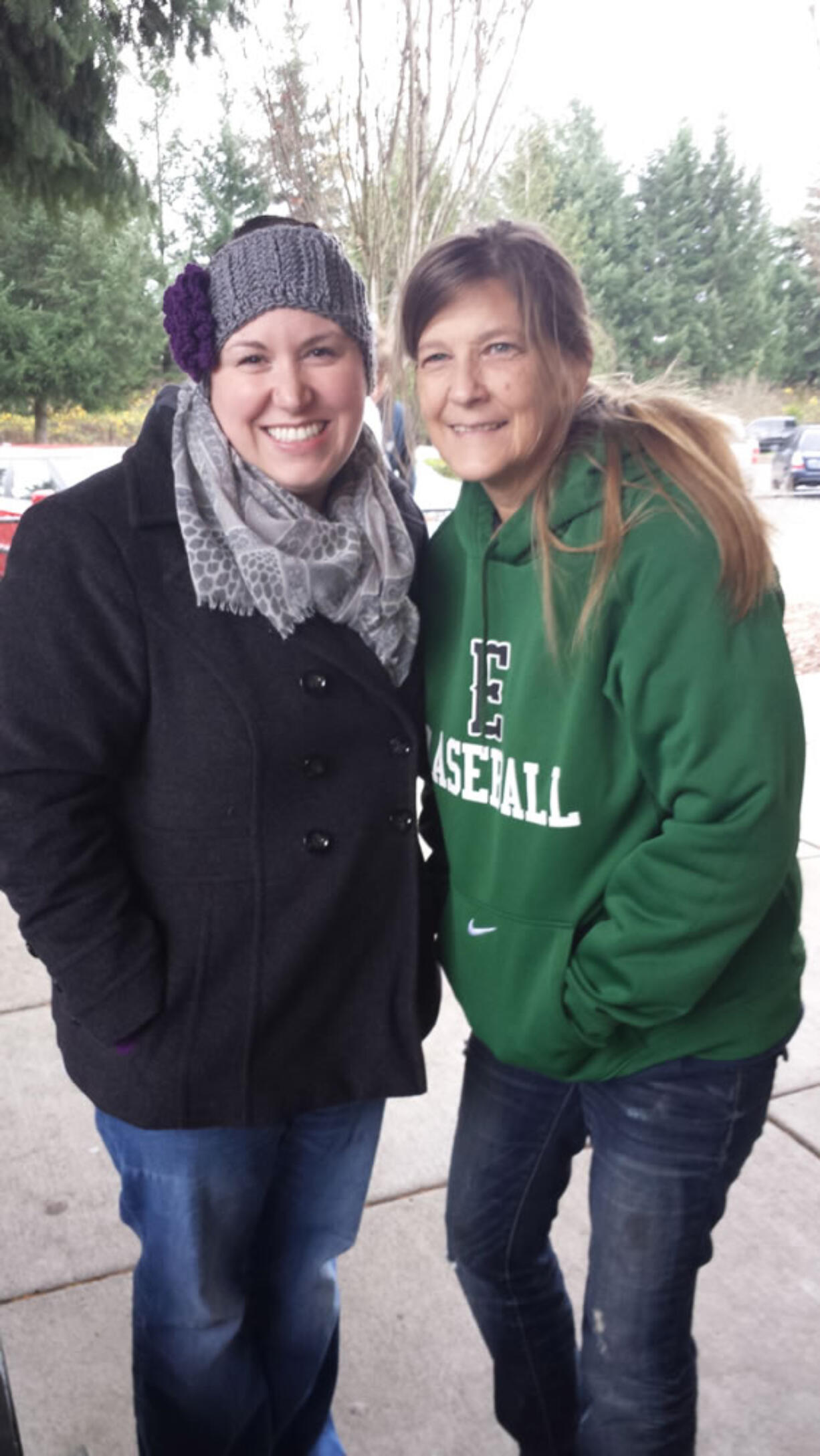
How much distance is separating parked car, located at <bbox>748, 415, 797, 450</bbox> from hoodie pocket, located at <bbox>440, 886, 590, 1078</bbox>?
2840 centimetres

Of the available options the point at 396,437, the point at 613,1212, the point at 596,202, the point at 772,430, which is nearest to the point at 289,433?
the point at 613,1212

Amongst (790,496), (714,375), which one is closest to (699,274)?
(714,375)

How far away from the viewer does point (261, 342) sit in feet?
5.29

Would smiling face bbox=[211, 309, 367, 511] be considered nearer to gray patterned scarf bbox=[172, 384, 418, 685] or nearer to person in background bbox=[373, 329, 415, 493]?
gray patterned scarf bbox=[172, 384, 418, 685]

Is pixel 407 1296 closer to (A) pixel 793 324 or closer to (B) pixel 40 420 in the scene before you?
(B) pixel 40 420

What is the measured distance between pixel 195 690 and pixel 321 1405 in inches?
50.1

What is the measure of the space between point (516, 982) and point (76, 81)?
188 inches

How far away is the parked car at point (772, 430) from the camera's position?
29.2 meters

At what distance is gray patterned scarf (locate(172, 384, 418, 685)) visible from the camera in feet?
5.12

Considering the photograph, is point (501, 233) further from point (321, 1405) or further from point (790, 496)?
point (790, 496)

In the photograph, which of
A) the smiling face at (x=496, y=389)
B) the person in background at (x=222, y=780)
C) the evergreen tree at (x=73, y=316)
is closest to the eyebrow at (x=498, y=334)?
the smiling face at (x=496, y=389)


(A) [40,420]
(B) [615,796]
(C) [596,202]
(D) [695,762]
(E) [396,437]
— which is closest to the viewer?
(D) [695,762]

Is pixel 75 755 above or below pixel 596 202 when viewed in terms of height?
below

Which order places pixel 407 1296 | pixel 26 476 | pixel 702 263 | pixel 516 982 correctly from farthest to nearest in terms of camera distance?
1. pixel 702 263
2. pixel 26 476
3. pixel 407 1296
4. pixel 516 982
